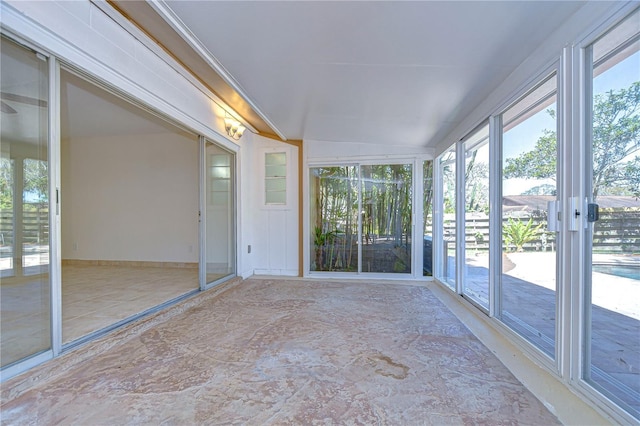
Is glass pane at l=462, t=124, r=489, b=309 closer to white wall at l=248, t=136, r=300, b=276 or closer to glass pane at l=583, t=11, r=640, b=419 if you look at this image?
glass pane at l=583, t=11, r=640, b=419

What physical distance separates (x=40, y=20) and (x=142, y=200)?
171 inches

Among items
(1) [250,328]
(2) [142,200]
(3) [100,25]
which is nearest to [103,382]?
(1) [250,328]

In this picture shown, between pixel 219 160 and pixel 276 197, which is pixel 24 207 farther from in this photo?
pixel 276 197

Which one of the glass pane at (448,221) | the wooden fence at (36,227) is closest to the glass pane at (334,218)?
the glass pane at (448,221)

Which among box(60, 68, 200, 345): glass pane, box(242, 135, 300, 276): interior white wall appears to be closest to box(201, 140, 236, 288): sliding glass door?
box(242, 135, 300, 276): interior white wall

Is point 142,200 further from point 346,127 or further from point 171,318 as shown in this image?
point 346,127

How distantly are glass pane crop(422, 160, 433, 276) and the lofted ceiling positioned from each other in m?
1.35

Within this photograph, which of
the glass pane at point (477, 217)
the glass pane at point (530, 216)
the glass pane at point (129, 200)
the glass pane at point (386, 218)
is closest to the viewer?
the glass pane at point (530, 216)

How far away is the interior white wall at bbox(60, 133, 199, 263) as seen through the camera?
5.46 metres

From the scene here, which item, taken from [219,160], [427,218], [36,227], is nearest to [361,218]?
[427,218]

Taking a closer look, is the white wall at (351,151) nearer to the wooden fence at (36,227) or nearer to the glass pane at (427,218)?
the glass pane at (427,218)

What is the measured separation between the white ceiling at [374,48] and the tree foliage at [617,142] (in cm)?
61

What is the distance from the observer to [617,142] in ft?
5.01

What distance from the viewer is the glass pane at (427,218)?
4.75 meters
